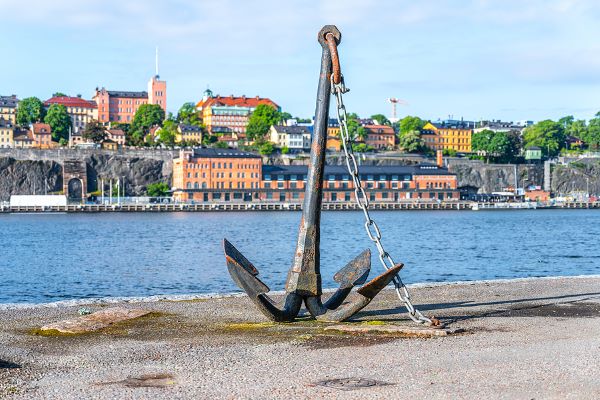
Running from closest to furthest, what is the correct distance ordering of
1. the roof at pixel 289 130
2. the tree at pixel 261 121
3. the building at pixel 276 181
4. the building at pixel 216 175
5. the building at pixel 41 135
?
the building at pixel 216 175 → the building at pixel 276 181 → the building at pixel 41 135 → the roof at pixel 289 130 → the tree at pixel 261 121

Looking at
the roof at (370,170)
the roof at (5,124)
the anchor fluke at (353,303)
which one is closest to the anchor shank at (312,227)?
the anchor fluke at (353,303)

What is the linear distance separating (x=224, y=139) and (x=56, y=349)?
180646 mm

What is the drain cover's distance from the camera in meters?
10.9

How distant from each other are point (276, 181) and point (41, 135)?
2428 inches

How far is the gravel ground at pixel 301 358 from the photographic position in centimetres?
1076

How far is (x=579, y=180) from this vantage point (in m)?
176

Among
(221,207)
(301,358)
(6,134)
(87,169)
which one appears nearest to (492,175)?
(221,207)

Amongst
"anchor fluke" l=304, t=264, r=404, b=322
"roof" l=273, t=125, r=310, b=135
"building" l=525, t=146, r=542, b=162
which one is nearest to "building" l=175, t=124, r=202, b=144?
"roof" l=273, t=125, r=310, b=135

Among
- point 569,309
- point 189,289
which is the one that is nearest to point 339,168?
point 189,289

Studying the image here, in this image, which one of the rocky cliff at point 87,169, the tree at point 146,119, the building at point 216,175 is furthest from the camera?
the tree at point 146,119

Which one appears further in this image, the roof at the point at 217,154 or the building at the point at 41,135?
the building at the point at 41,135

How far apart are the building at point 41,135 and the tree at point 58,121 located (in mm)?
3075

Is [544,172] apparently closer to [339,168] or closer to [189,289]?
[339,168]

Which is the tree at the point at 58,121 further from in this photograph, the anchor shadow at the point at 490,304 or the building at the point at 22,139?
the anchor shadow at the point at 490,304
